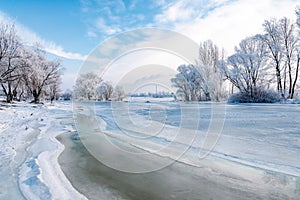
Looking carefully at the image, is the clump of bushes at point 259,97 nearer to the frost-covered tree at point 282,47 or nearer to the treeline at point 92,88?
the frost-covered tree at point 282,47

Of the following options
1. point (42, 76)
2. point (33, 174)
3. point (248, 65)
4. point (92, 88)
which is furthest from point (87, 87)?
point (33, 174)

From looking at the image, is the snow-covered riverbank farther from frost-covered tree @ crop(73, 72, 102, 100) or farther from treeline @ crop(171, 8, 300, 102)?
frost-covered tree @ crop(73, 72, 102, 100)

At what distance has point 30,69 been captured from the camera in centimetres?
2133

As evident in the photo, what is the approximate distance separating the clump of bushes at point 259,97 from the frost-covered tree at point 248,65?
0.41 metres

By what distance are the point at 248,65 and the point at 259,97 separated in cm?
521

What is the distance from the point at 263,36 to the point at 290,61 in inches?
191

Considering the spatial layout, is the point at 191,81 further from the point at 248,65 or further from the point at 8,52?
the point at 8,52

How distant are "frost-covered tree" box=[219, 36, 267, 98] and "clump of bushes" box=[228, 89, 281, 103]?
0.41 m

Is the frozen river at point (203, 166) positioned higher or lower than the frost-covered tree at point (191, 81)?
lower

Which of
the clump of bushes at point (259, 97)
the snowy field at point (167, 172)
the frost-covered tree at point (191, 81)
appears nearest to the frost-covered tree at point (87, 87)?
the frost-covered tree at point (191, 81)

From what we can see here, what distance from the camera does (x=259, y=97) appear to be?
23.7m

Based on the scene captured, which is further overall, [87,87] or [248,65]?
[87,87]

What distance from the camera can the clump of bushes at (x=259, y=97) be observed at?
22697 millimetres

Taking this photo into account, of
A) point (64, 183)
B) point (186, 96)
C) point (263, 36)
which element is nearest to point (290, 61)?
point (263, 36)
